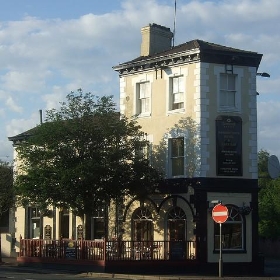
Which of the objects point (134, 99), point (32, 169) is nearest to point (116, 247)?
point (32, 169)

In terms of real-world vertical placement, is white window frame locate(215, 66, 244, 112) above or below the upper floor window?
above

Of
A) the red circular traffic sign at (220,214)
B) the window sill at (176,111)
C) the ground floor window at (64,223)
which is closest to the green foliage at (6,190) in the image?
the ground floor window at (64,223)

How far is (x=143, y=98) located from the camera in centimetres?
3709

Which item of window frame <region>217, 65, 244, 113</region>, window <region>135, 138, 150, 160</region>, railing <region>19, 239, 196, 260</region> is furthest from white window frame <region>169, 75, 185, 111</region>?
railing <region>19, 239, 196, 260</region>

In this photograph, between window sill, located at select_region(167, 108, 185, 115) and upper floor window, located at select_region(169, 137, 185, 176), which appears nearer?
upper floor window, located at select_region(169, 137, 185, 176)

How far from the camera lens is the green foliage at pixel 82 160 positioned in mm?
33000

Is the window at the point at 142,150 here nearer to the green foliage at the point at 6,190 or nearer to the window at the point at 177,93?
the window at the point at 177,93

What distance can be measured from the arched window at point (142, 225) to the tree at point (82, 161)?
1.71 metres

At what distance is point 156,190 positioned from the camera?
115 feet

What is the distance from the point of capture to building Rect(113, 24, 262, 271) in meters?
33.4

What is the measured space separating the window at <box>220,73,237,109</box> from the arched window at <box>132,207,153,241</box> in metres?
6.82

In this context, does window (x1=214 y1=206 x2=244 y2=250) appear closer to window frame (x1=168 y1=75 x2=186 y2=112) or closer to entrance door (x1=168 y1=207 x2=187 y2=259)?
entrance door (x1=168 y1=207 x2=187 y2=259)

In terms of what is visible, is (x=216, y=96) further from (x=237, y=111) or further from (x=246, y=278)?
(x=246, y=278)

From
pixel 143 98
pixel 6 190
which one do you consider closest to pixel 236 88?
pixel 143 98
